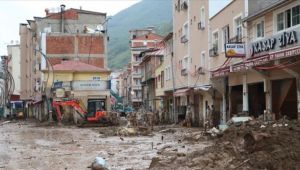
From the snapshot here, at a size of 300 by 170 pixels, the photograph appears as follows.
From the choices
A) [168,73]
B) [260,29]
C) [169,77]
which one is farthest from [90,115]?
[260,29]

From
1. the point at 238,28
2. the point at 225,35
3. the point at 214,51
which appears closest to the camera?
the point at 238,28

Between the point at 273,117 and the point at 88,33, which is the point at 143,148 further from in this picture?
the point at 88,33

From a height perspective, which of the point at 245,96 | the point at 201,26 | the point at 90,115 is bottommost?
the point at 90,115

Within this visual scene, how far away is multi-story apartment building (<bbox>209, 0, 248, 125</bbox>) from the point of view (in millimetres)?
29353

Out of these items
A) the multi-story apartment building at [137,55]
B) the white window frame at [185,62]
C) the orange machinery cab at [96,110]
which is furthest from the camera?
the multi-story apartment building at [137,55]

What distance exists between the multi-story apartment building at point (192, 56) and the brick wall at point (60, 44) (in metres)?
25.1

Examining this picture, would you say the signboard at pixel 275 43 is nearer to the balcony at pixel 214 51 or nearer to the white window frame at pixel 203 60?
the balcony at pixel 214 51

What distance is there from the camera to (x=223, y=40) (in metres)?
32.6

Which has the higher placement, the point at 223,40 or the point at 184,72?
the point at 223,40

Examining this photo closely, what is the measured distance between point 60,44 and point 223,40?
4196cm

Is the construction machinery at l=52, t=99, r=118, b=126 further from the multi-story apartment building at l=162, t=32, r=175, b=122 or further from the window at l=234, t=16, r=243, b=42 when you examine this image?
the window at l=234, t=16, r=243, b=42

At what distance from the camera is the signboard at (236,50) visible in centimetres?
2711

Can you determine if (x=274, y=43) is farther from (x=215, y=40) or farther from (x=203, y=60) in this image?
(x=203, y=60)

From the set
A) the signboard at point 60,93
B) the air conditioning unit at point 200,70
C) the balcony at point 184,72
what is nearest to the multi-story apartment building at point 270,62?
the air conditioning unit at point 200,70
